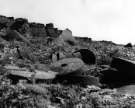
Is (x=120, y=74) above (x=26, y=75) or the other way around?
the other way around

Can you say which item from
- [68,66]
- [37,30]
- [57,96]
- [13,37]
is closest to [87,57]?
[68,66]

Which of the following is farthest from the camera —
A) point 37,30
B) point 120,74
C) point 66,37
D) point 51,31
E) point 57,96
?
point 51,31

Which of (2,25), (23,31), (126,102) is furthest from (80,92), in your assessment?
(2,25)

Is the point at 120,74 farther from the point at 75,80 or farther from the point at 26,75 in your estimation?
the point at 26,75

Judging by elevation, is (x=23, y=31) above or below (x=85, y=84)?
above

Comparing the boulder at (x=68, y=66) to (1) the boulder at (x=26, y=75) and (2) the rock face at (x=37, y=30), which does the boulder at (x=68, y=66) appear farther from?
(2) the rock face at (x=37, y=30)

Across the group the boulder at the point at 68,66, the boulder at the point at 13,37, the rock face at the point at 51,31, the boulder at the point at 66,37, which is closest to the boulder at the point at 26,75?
the boulder at the point at 68,66

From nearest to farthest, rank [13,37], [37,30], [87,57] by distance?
[87,57]
[13,37]
[37,30]

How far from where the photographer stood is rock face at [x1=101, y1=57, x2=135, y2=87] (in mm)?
19109

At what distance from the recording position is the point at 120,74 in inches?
776

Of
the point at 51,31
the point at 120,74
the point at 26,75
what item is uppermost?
the point at 51,31

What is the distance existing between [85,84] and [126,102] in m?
3.23

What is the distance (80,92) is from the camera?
15969mm

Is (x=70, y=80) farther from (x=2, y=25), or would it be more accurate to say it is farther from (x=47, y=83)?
(x=2, y=25)
